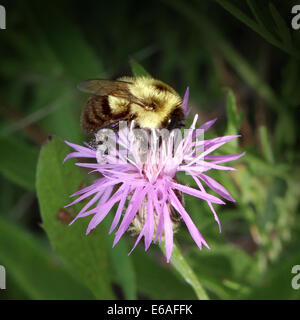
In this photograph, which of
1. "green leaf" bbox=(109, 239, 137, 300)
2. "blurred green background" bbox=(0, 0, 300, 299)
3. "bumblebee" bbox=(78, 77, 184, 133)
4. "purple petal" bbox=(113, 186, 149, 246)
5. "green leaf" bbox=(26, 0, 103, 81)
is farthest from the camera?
"green leaf" bbox=(26, 0, 103, 81)

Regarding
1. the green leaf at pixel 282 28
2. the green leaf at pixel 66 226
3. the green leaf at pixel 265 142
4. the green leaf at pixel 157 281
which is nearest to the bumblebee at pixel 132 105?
the green leaf at pixel 66 226

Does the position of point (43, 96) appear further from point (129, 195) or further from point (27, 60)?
point (129, 195)

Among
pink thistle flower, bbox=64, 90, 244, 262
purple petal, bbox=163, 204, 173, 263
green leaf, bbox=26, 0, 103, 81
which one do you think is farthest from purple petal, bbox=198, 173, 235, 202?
green leaf, bbox=26, 0, 103, 81

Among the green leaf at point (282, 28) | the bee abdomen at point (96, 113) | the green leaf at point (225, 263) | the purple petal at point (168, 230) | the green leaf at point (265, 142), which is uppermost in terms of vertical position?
the green leaf at point (282, 28)

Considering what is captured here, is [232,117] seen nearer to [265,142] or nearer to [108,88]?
[265,142]

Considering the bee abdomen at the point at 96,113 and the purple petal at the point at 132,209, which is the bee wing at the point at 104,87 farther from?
the purple petal at the point at 132,209

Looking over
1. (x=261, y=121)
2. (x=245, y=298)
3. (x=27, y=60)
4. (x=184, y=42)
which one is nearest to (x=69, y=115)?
(x=27, y=60)

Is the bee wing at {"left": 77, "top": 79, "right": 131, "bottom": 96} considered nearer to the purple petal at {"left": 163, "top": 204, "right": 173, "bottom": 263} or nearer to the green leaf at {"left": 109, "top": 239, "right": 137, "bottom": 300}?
the purple petal at {"left": 163, "top": 204, "right": 173, "bottom": 263}
